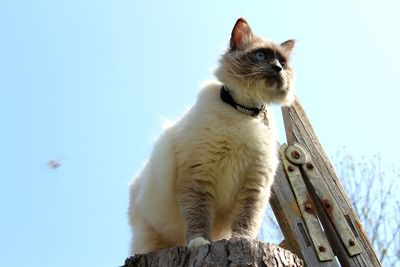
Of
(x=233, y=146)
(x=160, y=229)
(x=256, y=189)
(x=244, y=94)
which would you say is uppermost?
(x=244, y=94)

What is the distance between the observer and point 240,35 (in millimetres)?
3971

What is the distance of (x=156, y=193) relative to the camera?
3.65 metres

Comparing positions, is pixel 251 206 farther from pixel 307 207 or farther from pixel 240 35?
pixel 240 35

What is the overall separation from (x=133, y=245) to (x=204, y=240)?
3.06ft

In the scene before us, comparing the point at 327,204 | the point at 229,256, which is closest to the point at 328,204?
the point at 327,204

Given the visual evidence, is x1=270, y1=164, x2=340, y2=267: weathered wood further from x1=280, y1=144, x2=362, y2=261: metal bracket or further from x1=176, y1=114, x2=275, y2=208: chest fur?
x1=176, y1=114, x2=275, y2=208: chest fur

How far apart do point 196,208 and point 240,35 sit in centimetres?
129

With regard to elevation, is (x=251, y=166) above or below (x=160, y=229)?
above

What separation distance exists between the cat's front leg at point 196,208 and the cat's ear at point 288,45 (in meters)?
1.23

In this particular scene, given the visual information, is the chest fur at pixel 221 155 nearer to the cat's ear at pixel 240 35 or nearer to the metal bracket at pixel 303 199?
the metal bracket at pixel 303 199

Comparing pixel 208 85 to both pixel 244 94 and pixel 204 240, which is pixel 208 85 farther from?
pixel 204 240

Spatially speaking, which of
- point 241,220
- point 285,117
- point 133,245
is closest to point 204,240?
point 241,220

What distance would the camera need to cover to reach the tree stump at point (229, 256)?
2594 mm

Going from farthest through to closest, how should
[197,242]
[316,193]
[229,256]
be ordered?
[316,193] < [197,242] < [229,256]
